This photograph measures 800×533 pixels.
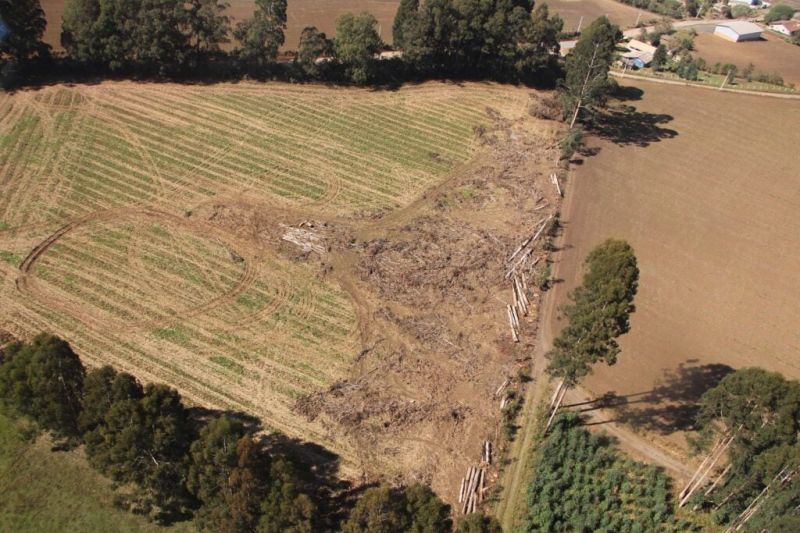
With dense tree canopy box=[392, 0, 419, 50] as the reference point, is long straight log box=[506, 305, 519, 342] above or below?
below

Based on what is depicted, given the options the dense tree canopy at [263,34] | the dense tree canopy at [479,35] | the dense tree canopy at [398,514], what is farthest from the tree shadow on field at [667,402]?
the dense tree canopy at [263,34]

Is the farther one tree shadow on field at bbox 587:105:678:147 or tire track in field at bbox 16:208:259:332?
tree shadow on field at bbox 587:105:678:147

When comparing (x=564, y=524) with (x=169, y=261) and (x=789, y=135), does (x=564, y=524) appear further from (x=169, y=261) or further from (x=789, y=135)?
(x=789, y=135)

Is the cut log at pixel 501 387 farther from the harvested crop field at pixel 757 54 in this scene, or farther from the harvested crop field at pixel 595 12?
the harvested crop field at pixel 595 12

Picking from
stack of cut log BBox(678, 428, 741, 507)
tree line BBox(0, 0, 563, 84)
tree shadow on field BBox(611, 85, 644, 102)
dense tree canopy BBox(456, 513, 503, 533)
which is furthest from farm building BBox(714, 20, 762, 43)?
dense tree canopy BBox(456, 513, 503, 533)

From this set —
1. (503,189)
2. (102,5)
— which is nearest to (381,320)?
(503,189)

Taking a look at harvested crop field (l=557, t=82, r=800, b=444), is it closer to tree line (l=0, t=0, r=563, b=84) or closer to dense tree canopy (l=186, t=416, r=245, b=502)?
tree line (l=0, t=0, r=563, b=84)
